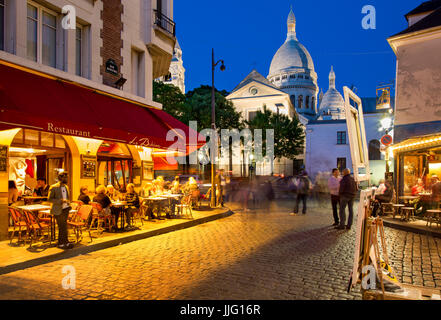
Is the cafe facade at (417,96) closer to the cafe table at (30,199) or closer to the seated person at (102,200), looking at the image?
the seated person at (102,200)

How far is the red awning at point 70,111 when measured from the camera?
22.9 ft

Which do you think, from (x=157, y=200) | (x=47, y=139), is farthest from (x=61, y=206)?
(x=157, y=200)

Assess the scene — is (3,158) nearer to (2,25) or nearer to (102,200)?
(102,200)

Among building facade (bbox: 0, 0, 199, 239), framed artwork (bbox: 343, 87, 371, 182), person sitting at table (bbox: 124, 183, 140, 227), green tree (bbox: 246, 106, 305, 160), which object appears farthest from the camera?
green tree (bbox: 246, 106, 305, 160)

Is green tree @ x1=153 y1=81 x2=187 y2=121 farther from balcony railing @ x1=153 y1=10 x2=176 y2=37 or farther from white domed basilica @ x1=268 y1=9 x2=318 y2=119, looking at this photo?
white domed basilica @ x1=268 y1=9 x2=318 y2=119

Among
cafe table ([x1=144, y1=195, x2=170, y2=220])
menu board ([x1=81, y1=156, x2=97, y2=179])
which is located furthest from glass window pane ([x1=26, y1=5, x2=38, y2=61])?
cafe table ([x1=144, y1=195, x2=170, y2=220])

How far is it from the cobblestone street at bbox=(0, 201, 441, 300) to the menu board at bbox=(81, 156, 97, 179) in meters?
3.81

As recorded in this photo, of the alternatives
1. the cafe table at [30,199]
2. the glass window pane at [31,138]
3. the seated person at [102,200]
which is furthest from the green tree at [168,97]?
the seated person at [102,200]

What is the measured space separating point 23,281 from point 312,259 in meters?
5.27

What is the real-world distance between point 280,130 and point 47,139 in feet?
106

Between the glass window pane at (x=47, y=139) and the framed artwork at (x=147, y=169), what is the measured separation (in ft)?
14.0

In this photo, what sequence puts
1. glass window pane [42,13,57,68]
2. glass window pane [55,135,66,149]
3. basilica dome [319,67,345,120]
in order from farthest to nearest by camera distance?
basilica dome [319,67,345,120], glass window pane [55,135,66,149], glass window pane [42,13,57,68]

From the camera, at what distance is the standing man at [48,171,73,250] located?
690cm

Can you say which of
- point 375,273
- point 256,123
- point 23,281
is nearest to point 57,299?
point 23,281
